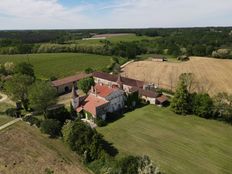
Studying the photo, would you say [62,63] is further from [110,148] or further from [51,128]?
[110,148]

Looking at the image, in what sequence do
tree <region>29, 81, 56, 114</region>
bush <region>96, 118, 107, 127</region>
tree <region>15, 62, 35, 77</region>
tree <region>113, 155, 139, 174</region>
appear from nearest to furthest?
tree <region>113, 155, 139, 174</region>
bush <region>96, 118, 107, 127</region>
tree <region>29, 81, 56, 114</region>
tree <region>15, 62, 35, 77</region>

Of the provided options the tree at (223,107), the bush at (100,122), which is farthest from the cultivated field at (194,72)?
the bush at (100,122)

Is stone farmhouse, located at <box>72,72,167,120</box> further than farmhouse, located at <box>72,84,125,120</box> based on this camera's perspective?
Yes

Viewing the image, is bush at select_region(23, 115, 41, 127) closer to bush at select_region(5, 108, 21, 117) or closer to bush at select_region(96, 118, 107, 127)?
bush at select_region(5, 108, 21, 117)

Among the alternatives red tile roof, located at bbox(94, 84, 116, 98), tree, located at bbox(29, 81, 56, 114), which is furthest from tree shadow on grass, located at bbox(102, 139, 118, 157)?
tree, located at bbox(29, 81, 56, 114)

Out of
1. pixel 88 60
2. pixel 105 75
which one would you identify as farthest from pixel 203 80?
pixel 88 60

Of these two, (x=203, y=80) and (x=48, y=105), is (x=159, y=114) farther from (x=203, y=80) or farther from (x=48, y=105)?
(x=203, y=80)
